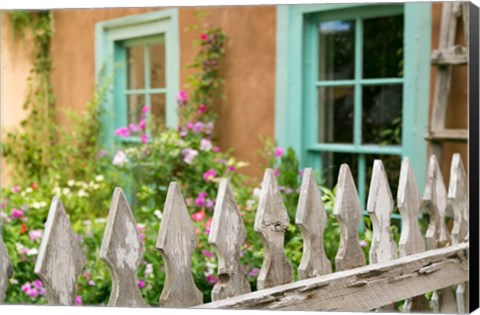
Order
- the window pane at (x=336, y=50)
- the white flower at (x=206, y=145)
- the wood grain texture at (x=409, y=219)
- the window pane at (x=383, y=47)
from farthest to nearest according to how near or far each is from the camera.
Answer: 1. the white flower at (x=206, y=145)
2. the window pane at (x=336, y=50)
3. the window pane at (x=383, y=47)
4. the wood grain texture at (x=409, y=219)

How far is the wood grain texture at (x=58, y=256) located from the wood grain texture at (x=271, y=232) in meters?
0.46

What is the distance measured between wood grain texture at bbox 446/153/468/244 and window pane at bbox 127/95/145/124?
3.49 m

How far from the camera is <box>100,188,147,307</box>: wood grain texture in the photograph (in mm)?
1908

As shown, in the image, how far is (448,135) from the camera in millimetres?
3637

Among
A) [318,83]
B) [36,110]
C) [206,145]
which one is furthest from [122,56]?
[318,83]

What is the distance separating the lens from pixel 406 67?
12.8ft

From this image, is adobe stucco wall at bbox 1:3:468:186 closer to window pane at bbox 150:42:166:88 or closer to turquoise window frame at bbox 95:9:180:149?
turquoise window frame at bbox 95:9:180:149

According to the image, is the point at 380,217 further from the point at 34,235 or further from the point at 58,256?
the point at 34,235

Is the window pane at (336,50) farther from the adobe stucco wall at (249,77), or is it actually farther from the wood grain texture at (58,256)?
the wood grain texture at (58,256)

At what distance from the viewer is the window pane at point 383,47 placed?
4109 millimetres

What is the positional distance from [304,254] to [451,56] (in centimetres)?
174

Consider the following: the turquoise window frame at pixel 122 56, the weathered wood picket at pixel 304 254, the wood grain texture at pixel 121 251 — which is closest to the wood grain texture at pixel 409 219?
the weathered wood picket at pixel 304 254

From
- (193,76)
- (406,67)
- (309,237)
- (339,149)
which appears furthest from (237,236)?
(193,76)

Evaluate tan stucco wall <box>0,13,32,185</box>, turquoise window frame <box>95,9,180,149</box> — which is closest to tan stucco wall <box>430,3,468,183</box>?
turquoise window frame <box>95,9,180,149</box>
